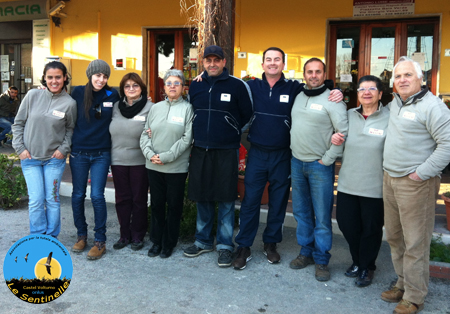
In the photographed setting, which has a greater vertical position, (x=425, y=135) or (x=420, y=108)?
(x=420, y=108)

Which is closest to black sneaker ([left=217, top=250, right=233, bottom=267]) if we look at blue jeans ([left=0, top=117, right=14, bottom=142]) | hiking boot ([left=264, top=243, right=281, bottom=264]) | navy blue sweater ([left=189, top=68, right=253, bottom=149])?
hiking boot ([left=264, top=243, right=281, bottom=264])

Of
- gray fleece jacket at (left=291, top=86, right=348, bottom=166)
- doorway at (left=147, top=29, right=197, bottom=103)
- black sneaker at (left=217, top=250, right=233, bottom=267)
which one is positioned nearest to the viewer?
gray fleece jacket at (left=291, top=86, right=348, bottom=166)

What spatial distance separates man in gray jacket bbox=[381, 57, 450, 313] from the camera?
3.09 meters

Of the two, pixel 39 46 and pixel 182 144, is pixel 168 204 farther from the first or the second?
pixel 39 46

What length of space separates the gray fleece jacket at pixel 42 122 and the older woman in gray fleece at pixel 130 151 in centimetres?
48

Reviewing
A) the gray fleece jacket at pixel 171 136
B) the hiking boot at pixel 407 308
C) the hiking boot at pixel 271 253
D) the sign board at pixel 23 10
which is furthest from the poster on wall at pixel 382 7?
the sign board at pixel 23 10

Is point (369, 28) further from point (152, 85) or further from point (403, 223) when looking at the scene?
point (403, 223)

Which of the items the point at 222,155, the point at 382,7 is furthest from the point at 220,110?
the point at 382,7

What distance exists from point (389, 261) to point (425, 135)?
1.70m

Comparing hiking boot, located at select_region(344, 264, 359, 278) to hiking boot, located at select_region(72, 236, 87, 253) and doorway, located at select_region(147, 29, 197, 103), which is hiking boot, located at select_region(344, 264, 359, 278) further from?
doorway, located at select_region(147, 29, 197, 103)

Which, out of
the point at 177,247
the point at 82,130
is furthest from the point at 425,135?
the point at 82,130

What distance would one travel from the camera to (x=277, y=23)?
9258 millimetres

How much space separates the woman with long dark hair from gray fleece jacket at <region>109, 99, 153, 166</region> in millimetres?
72

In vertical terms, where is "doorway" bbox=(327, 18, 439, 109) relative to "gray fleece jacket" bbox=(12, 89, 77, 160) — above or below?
above
